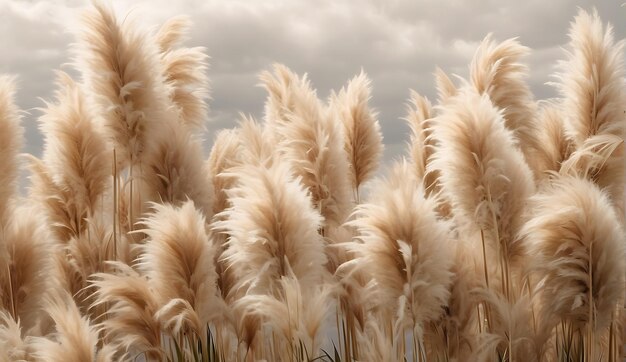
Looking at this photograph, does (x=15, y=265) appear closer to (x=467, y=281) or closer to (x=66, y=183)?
(x=66, y=183)

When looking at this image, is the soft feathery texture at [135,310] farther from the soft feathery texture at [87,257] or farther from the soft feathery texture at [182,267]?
the soft feathery texture at [87,257]

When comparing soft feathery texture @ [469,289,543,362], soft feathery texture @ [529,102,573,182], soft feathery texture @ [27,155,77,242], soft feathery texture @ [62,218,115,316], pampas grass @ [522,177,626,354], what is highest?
soft feathery texture @ [529,102,573,182]

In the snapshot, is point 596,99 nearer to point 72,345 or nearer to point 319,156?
point 319,156

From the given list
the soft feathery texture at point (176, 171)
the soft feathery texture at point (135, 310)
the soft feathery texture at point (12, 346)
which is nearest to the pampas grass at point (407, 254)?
the soft feathery texture at point (135, 310)

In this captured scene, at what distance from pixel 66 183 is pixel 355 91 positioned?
1.96m

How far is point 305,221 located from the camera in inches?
A: 149

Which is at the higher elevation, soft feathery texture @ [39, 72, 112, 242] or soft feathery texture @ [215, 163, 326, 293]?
soft feathery texture @ [39, 72, 112, 242]

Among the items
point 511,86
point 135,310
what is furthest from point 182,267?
point 511,86

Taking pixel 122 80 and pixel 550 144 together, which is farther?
pixel 550 144

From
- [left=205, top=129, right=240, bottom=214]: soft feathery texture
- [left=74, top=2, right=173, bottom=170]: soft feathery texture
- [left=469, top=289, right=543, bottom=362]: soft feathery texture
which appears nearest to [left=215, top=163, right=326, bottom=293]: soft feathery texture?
[left=469, top=289, right=543, bottom=362]: soft feathery texture

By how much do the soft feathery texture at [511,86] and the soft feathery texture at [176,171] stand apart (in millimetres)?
1807

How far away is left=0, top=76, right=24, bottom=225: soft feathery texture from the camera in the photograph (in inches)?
182

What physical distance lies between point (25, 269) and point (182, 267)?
3.99 ft

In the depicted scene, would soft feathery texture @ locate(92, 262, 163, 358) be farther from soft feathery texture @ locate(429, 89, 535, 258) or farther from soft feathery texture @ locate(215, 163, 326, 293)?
soft feathery texture @ locate(429, 89, 535, 258)
